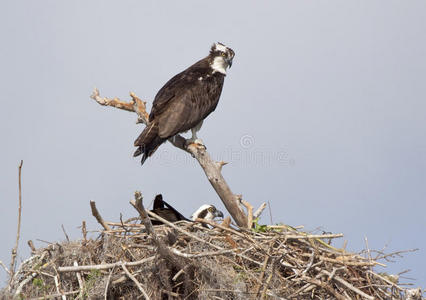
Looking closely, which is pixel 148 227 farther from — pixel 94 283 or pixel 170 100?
pixel 170 100

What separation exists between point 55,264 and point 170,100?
331 centimetres

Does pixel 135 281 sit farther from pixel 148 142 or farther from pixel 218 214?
pixel 148 142

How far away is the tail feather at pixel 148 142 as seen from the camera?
8.16m

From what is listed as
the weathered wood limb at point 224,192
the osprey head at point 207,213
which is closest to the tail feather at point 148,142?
the weathered wood limb at point 224,192

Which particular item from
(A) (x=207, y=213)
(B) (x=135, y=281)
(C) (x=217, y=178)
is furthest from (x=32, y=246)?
(C) (x=217, y=178)

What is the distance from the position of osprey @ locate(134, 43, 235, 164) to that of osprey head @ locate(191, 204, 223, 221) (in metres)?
1.10

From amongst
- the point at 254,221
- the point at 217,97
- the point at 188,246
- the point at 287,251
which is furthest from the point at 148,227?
the point at 217,97

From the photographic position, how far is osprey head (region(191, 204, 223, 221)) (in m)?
7.91

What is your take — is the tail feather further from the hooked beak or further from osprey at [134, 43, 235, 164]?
the hooked beak

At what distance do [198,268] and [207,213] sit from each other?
150 cm

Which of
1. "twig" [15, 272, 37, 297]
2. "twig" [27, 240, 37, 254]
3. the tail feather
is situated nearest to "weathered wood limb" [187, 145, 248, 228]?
the tail feather

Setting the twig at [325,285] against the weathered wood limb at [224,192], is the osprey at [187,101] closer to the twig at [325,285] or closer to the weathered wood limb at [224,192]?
the weathered wood limb at [224,192]

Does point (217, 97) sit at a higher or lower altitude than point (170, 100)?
higher

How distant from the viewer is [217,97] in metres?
9.46
